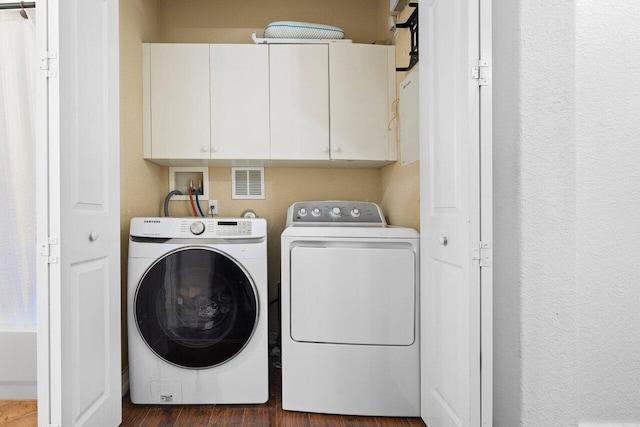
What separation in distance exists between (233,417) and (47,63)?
5.30 feet

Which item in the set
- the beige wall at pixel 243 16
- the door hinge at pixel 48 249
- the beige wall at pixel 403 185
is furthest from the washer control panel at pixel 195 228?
the beige wall at pixel 243 16

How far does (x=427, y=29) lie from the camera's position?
158cm

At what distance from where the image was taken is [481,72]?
3.74 ft

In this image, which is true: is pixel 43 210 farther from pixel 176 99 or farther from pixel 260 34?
pixel 260 34

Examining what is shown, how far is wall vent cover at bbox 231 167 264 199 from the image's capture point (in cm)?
261

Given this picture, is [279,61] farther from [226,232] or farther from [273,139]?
[226,232]

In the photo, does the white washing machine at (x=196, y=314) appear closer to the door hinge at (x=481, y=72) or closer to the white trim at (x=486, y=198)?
the white trim at (x=486, y=198)

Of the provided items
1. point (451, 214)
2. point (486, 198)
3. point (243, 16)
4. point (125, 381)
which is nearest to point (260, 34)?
point (243, 16)

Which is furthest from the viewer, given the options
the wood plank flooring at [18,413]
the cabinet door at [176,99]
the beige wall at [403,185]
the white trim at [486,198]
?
the cabinet door at [176,99]

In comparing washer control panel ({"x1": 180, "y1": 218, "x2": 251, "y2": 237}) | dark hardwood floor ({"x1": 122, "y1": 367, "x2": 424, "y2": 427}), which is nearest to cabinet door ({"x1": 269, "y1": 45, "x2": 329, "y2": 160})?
washer control panel ({"x1": 180, "y1": 218, "x2": 251, "y2": 237})

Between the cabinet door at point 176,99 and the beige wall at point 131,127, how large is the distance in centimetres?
7

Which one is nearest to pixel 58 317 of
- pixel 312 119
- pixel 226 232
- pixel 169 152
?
pixel 226 232

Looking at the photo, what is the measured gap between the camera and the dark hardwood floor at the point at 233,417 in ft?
5.69

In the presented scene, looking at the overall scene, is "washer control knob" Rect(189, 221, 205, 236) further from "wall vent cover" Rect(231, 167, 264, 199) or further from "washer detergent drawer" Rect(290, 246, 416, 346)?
"wall vent cover" Rect(231, 167, 264, 199)
